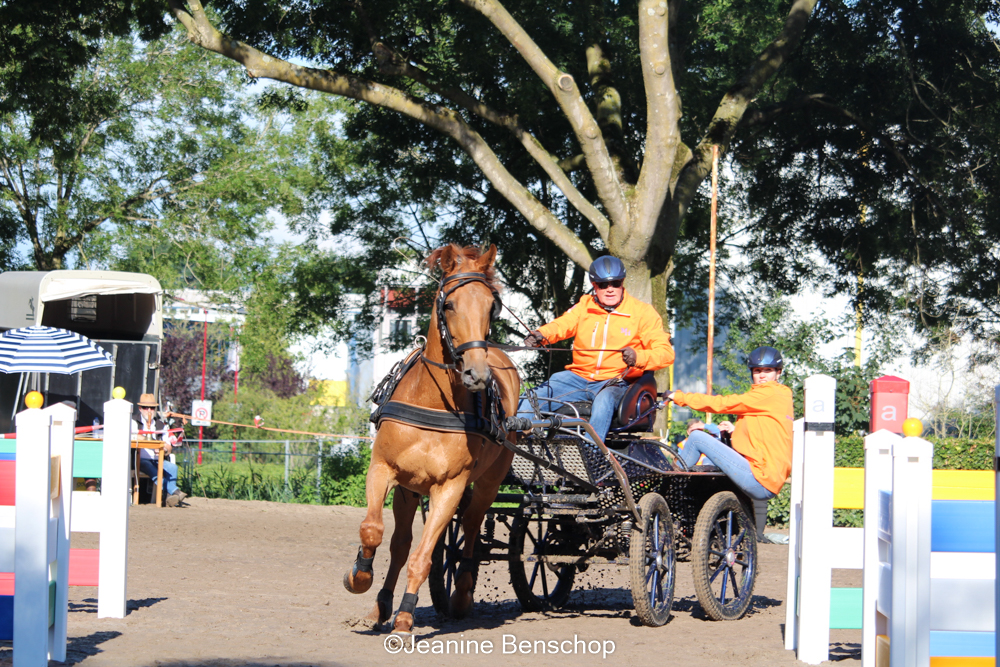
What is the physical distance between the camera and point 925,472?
4.71m

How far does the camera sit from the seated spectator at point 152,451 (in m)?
16.3

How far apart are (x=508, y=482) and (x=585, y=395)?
83 centimetres

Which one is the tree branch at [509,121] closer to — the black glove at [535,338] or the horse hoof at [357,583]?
the black glove at [535,338]

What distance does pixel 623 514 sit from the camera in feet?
23.9

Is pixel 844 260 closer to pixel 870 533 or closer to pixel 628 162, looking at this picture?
pixel 628 162

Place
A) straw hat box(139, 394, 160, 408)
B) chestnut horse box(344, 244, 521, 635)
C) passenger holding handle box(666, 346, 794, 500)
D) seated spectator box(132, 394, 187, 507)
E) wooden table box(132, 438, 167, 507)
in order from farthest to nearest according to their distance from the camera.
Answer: straw hat box(139, 394, 160, 408)
seated spectator box(132, 394, 187, 507)
wooden table box(132, 438, 167, 507)
passenger holding handle box(666, 346, 794, 500)
chestnut horse box(344, 244, 521, 635)

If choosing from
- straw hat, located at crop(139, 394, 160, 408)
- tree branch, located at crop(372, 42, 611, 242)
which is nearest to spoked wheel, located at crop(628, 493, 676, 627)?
tree branch, located at crop(372, 42, 611, 242)

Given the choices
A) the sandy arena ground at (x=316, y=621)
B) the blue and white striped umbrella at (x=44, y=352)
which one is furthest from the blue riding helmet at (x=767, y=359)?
the blue and white striped umbrella at (x=44, y=352)

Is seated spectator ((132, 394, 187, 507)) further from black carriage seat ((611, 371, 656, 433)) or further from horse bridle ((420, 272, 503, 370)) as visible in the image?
horse bridle ((420, 272, 503, 370))

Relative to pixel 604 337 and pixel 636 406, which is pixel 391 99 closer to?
pixel 604 337

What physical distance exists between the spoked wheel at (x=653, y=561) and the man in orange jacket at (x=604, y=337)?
854mm

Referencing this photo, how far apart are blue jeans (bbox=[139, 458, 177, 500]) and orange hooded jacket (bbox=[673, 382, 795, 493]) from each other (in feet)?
36.2

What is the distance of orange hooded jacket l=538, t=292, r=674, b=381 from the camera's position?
25.5 ft

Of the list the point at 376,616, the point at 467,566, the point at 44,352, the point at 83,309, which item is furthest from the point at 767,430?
the point at 83,309
